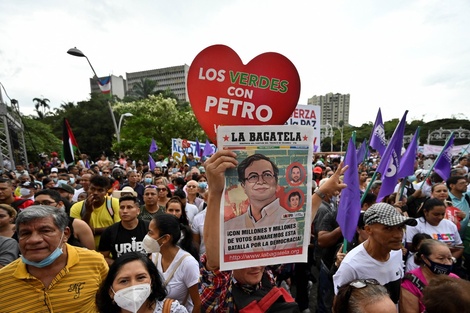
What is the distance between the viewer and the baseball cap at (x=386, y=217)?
7.57 feet

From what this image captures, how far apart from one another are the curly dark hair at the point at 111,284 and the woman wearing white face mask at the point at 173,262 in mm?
455

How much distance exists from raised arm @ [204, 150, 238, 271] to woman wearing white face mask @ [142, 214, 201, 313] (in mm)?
893

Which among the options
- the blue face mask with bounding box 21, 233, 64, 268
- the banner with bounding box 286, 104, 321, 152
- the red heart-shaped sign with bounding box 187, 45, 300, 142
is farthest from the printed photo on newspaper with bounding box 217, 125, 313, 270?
the banner with bounding box 286, 104, 321, 152

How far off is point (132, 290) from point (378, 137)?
5.09m

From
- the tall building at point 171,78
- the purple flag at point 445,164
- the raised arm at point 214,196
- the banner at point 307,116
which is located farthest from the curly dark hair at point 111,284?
the tall building at point 171,78

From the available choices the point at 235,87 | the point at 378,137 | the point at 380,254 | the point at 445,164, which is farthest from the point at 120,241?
the point at 445,164

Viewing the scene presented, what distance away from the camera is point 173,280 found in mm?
2551

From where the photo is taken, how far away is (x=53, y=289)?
79.4 inches

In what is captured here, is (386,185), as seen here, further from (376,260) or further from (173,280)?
(173,280)

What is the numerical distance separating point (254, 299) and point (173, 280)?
3.76 feet

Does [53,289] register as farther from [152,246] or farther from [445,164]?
[445,164]

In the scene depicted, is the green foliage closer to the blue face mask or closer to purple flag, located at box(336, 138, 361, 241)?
the blue face mask

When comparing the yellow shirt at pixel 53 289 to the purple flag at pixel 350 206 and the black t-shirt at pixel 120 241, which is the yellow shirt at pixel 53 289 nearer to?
the black t-shirt at pixel 120 241

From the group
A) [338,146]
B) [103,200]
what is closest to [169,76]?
[338,146]
